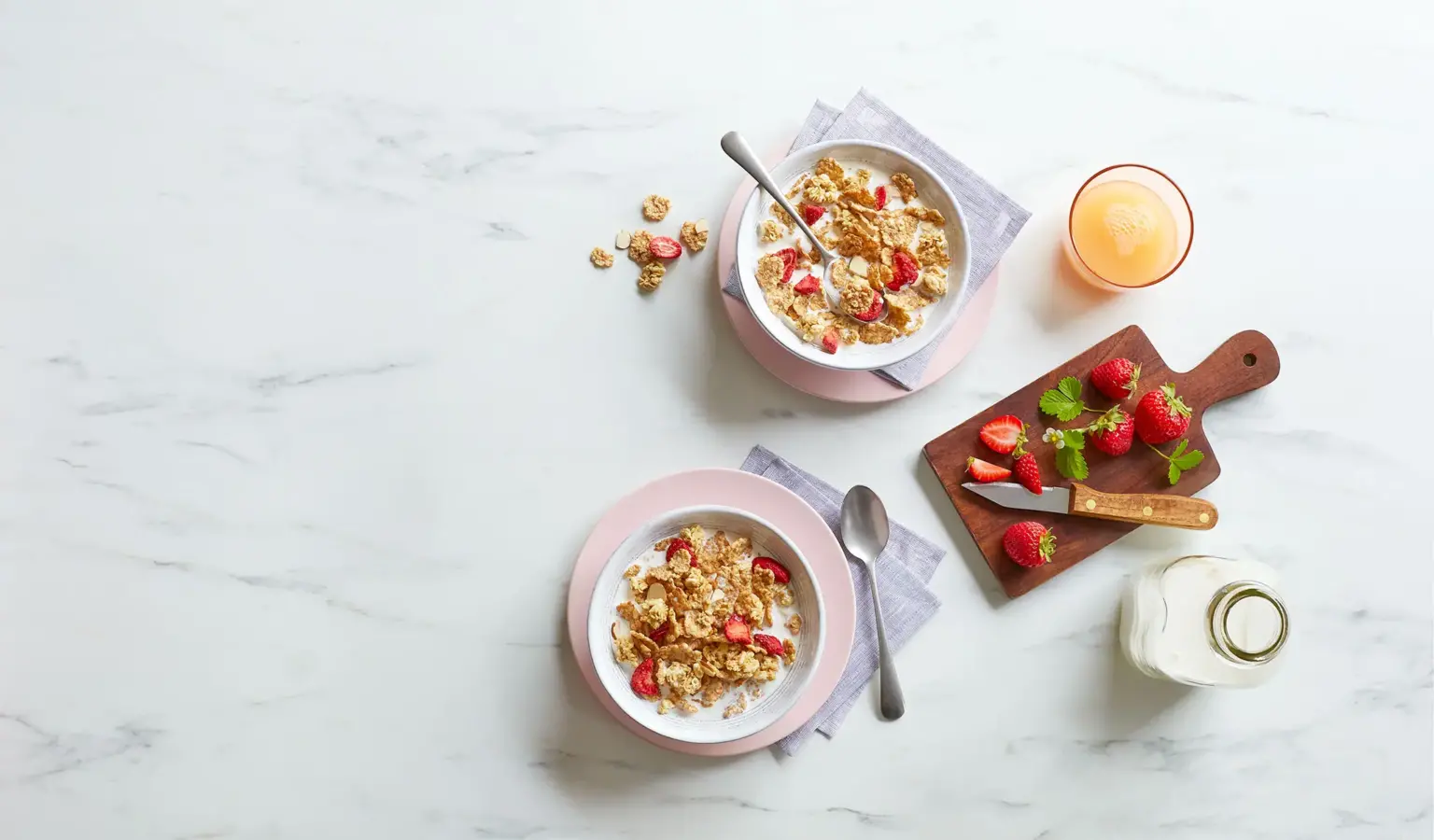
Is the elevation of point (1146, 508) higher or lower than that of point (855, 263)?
lower

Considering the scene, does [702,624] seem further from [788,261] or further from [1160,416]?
[1160,416]

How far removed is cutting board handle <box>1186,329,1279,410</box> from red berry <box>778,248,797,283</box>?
67cm

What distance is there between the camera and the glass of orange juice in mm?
1734

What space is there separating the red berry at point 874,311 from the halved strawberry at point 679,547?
0.42 m

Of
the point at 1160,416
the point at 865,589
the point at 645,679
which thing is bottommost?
the point at 645,679

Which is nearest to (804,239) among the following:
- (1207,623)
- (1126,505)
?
(1126,505)

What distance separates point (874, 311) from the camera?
5.32 feet

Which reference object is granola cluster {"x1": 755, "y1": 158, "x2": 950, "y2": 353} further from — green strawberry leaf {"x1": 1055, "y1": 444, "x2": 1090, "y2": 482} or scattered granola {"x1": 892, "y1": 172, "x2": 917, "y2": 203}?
green strawberry leaf {"x1": 1055, "y1": 444, "x2": 1090, "y2": 482}

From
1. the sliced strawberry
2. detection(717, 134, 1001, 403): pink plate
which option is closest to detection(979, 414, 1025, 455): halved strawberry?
detection(717, 134, 1001, 403): pink plate

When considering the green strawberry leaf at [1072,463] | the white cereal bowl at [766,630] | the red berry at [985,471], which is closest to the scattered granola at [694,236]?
the white cereal bowl at [766,630]

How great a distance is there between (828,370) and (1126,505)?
0.50 m

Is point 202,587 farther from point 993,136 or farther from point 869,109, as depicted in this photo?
point 993,136

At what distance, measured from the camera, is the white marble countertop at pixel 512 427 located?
1729 millimetres

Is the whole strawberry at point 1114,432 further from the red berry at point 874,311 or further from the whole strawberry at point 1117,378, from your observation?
the red berry at point 874,311
